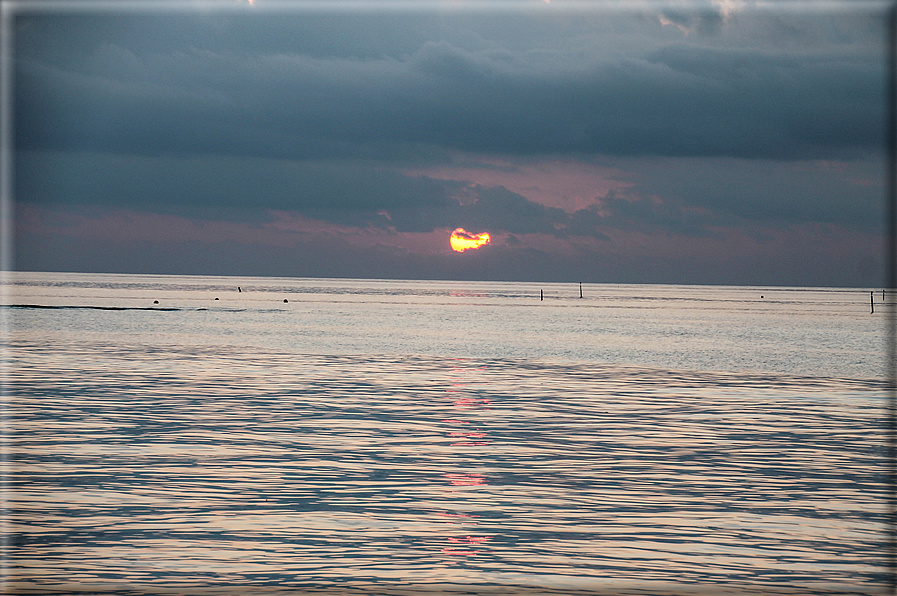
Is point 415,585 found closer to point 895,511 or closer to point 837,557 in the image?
point 837,557

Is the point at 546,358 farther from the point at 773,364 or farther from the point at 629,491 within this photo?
the point at 629,491

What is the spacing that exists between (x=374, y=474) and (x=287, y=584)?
7.64 meters

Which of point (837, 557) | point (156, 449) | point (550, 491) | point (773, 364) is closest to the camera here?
point (837, 557)

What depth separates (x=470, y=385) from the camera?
40.4m

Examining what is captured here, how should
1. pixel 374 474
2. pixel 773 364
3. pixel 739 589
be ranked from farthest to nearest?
pixel 773 364 < pixel 374 474 < pixel 739 589

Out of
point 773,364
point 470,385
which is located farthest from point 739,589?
point 773,364

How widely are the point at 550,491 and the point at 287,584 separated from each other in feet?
23.9

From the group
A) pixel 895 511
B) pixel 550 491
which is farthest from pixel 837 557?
pixel 550 491

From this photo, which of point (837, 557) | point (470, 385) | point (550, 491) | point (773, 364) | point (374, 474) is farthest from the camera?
point (773, 364)

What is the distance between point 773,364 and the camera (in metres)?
55.5

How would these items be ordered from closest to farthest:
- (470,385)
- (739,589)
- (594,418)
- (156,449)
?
(739,589) → (156,449) → (594,418) → (470,385)

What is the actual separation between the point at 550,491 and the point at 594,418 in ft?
38.1

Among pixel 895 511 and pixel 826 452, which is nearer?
pixel 895 511

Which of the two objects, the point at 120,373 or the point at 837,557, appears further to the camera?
the point at 120,373
